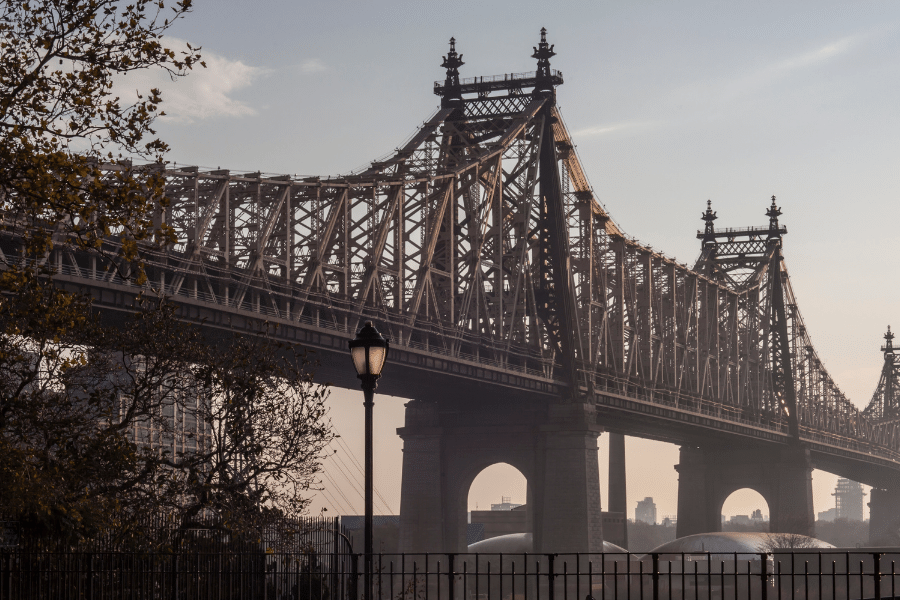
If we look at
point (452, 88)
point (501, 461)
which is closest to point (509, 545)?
point (501, 461)

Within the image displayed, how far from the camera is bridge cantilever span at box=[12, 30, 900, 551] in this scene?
60094 millimetres

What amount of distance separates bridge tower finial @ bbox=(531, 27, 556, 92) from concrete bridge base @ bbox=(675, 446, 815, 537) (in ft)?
172

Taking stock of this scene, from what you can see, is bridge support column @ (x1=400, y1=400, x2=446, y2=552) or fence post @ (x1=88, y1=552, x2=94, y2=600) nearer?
fence post @ (x1=88, y1=552, x2=94, y2=600)

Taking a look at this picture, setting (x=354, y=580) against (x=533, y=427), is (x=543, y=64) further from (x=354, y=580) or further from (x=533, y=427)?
(x=354, y=580)

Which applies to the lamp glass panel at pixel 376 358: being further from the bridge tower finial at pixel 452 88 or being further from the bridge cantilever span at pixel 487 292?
the bridge tower finial at pixel 452 88

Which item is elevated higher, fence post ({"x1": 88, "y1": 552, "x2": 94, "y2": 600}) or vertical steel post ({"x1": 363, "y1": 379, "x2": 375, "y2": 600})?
vertical steel post ({"x1": 363, "y1": 379, "x2": 375, "y2": 600})

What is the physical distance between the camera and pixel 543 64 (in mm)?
95625

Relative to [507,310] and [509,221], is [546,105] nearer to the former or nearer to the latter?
[509,221]

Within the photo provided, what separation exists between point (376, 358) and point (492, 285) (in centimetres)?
6850

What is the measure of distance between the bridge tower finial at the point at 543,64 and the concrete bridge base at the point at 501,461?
2264 cm

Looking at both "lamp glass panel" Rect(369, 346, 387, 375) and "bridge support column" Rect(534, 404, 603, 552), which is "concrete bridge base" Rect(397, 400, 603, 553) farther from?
"lamp glass panel" Rect(369, 346, 387, 375)

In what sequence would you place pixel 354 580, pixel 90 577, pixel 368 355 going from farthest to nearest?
pixel 354 580
pixel 368 355
pixel 90 577

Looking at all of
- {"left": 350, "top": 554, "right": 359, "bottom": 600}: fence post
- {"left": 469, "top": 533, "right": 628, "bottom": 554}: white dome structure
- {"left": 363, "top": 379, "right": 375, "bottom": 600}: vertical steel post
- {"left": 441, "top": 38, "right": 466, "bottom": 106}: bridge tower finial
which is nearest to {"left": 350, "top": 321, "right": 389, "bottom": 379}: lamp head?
{"left": 363, "top": 379, "right": 375, "bottom": 600}: vertical steel post

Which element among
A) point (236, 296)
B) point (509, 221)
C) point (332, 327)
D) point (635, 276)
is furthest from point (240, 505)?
point (635, 276)
